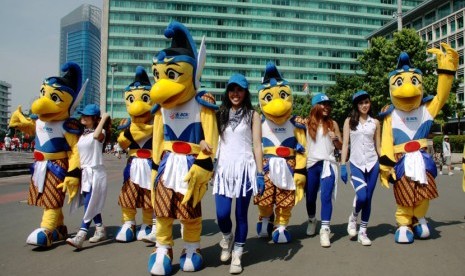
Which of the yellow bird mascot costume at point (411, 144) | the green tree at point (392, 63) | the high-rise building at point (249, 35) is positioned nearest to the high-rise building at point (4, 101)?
the high-rise building at point (249, 35)

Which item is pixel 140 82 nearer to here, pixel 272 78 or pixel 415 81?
pixel 272 78

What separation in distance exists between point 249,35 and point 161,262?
6956 cm

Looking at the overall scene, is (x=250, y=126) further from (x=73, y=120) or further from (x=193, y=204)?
(x=73, y=120)

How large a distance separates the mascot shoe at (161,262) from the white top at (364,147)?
292 centimetres

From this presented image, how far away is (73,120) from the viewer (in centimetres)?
557

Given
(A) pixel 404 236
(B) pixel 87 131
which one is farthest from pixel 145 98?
(A) pixel 404 236

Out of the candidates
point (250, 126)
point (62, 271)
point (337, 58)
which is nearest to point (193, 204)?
point (250, 126)

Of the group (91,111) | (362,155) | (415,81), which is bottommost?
(362,155)

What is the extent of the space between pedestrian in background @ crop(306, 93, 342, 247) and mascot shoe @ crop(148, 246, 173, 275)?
229cm

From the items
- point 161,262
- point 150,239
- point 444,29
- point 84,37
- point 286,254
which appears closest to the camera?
point 161,262

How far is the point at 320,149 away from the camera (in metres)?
5.46

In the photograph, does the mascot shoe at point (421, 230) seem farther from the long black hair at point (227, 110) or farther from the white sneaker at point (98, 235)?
the white sneaker at point (98, 235)

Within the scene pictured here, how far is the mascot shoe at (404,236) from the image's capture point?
5.12 metres

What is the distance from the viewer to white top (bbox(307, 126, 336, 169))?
5434 millimetres
